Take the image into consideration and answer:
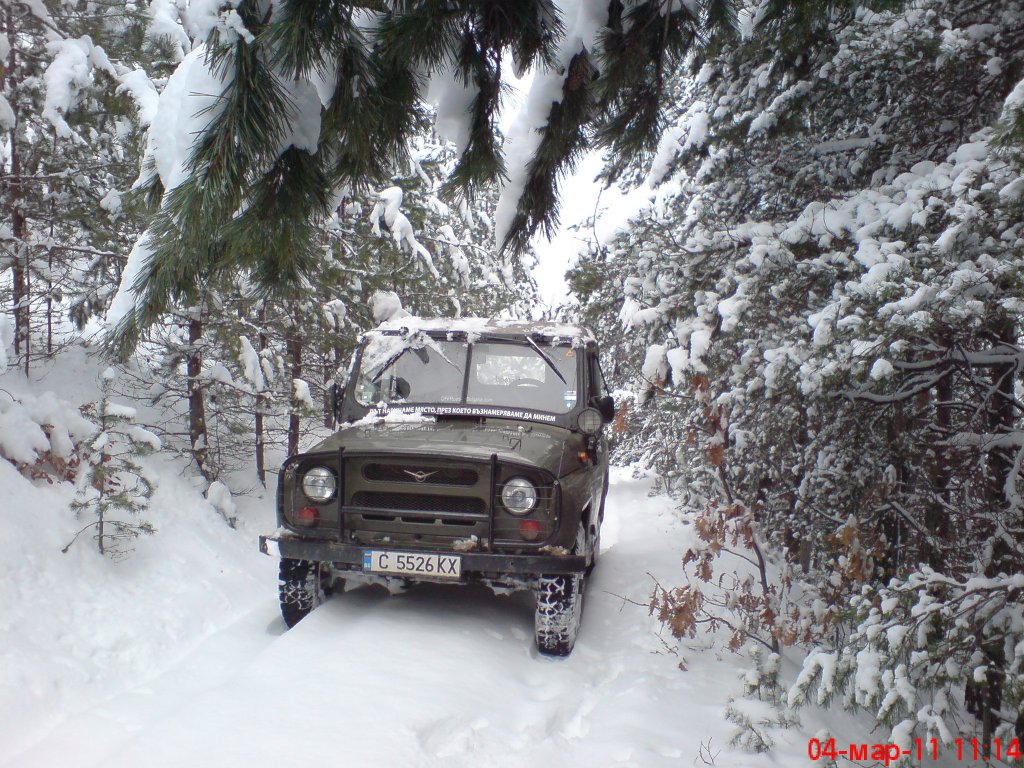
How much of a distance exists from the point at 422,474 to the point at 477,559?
632mm

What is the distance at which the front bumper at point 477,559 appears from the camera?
15.0ft

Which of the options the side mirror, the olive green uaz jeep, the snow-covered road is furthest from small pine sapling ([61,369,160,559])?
the side mirror

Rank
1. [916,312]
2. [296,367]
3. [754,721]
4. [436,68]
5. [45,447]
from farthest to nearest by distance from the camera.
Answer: [296,367]
[45,447]
[754,721]
[916,312]
[436,68]

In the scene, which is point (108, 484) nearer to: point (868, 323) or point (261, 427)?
point (261, 427)

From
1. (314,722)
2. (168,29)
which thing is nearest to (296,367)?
(168,29)

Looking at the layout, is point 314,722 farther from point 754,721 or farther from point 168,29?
point 168,29

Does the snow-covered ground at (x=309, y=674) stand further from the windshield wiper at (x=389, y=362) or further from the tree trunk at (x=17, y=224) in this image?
the tree trunk at (x=17, y=224)

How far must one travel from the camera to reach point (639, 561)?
23.4 feet

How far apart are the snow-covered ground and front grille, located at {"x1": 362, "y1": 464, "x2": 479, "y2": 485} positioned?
93 cm

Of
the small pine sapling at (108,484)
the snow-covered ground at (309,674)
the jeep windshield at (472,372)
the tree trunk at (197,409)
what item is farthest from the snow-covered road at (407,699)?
the tree trunk at (197,409)

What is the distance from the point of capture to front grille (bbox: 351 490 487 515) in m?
4.73

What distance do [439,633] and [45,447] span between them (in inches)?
155

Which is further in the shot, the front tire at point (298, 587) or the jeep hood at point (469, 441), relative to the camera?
the front tire at point (298, 587)
